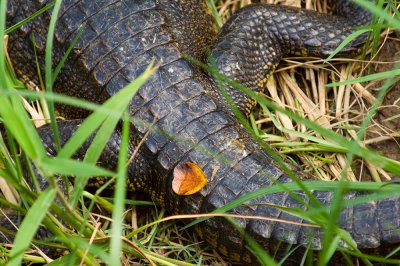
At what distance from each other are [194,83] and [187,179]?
0.49 m

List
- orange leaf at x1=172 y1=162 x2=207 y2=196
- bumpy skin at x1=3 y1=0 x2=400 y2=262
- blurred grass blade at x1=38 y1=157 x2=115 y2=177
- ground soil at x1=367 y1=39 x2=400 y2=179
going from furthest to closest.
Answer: ground soil at x1=367 y1=39 x2=400 y2=179 → orange leaf at x1=172 y1=162 x2=207 y2=196 → bumpy skin at x1=3 y1=0 x2=400 y2=262 → blurred grass blade at x1=38 y1=157 x2=115 y2=177

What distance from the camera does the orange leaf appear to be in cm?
272

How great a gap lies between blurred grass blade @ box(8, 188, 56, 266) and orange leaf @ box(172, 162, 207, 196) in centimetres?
97

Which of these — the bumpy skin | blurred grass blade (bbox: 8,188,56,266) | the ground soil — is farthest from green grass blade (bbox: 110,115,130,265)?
the ground soil

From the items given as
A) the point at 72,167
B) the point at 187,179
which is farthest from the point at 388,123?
the point at 72,167

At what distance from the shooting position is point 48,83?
218cm

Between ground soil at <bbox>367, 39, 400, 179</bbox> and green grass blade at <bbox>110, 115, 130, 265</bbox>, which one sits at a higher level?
green grass blade at <bbox>110, 115, 130, 265</bbox>

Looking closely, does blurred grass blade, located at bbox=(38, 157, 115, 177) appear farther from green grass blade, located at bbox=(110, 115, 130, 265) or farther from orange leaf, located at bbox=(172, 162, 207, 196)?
orange leaf, located at bbox=(172, 162, 207, 196)

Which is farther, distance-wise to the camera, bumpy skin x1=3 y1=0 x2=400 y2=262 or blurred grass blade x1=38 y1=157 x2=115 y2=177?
bumpy skin x1=3 y1=0 x2=400 y2=262

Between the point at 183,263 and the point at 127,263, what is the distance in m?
0.25

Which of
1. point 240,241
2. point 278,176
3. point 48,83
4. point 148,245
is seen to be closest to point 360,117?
point 278,176

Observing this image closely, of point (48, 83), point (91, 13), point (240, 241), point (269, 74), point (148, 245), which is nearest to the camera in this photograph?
point (48, 83)

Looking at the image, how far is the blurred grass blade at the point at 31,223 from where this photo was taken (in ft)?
5.87

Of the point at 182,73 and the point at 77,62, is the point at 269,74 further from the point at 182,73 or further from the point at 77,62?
the point at 77,62
